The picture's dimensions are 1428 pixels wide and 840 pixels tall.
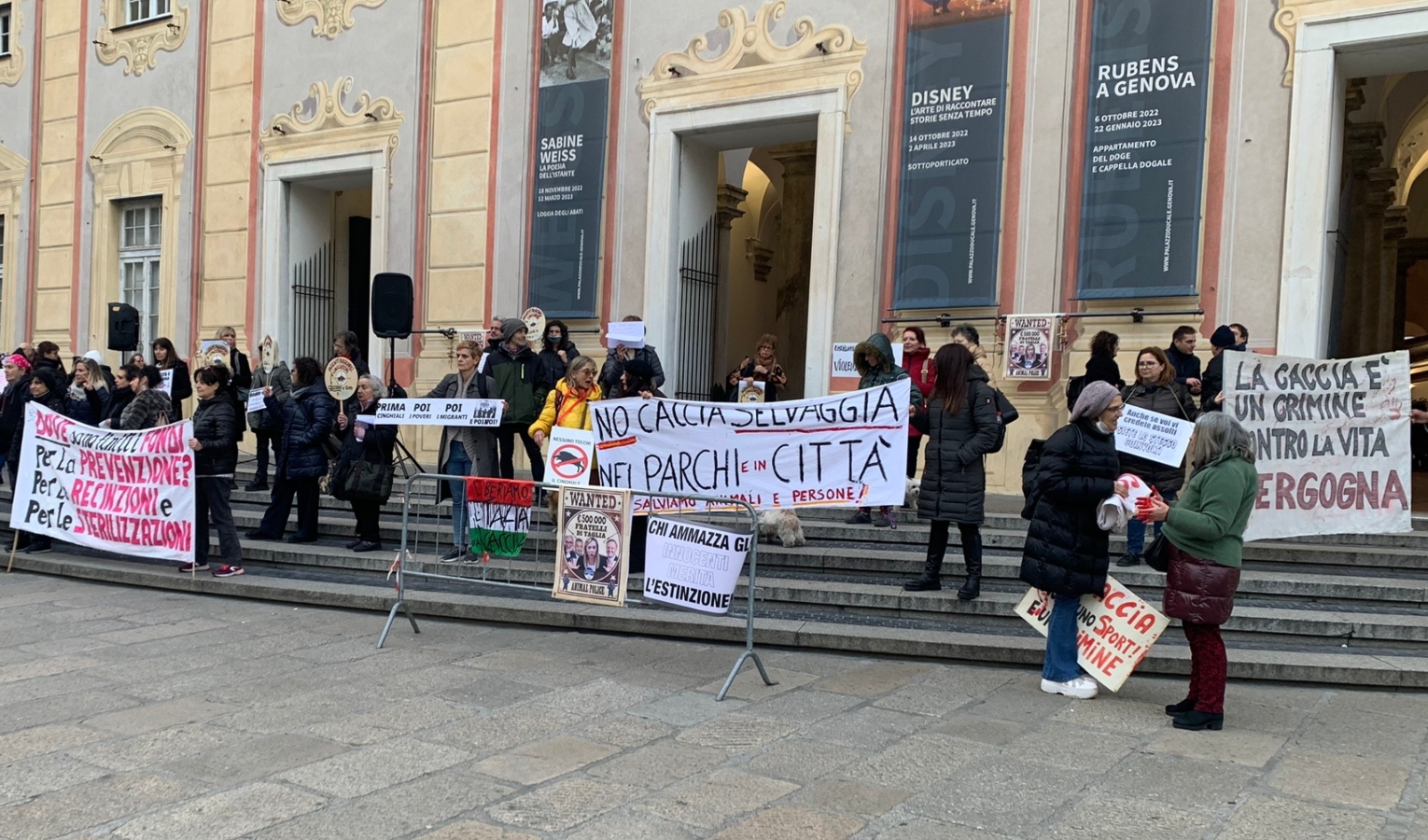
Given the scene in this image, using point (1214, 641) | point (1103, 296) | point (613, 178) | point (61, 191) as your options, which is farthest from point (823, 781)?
point (61, 191)

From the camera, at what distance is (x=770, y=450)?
7.73 metres

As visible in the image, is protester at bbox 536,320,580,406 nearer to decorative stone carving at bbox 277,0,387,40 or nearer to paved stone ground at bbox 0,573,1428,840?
paved stone ground at bbox 0,573,1428,840

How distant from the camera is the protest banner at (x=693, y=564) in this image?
640 centimetres

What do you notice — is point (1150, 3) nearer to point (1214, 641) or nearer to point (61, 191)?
point (1214, 641)

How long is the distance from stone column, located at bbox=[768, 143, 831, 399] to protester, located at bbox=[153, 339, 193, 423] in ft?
29.4

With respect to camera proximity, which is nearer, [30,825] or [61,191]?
[30,825]

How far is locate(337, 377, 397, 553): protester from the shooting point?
32.5 feet

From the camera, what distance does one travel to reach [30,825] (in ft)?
13.8

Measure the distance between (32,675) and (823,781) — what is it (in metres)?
4.61

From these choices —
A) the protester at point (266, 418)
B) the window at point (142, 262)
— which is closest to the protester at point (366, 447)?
the protester at point (266, 418)

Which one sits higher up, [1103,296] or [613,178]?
[613,178]

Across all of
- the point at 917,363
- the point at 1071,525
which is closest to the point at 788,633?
the point at 1071,525

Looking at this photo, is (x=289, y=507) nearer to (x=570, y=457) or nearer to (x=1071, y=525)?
(x=570, y=457)

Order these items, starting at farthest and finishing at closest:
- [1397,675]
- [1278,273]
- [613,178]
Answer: [613,178]
[1278,273]
[1397,675]
